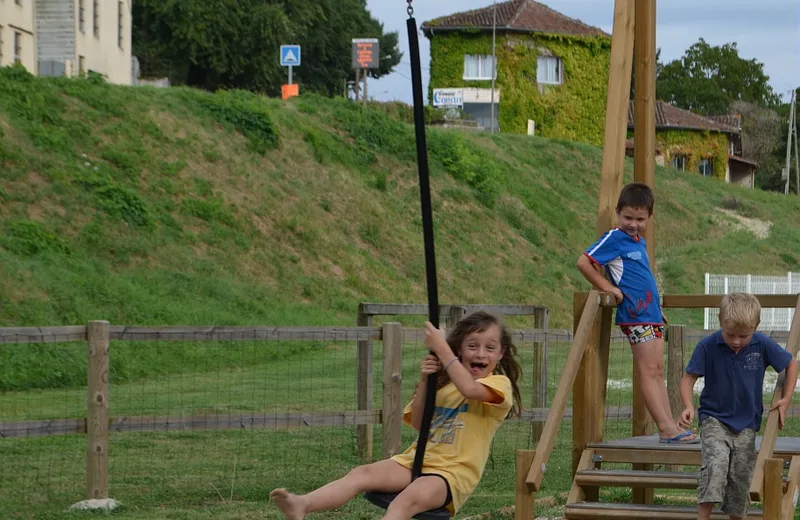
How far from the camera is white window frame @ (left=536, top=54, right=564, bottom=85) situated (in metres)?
57.9

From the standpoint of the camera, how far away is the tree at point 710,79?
94250mm

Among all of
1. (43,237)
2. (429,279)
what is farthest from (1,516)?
(43,237)

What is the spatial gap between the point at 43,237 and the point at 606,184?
754 inches

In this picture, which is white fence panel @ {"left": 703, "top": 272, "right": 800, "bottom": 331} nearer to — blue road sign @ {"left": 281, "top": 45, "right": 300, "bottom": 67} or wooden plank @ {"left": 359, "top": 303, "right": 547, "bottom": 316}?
blue road sign @ {"left": 281, "top": 45, "right": 300, "bottom": 67}

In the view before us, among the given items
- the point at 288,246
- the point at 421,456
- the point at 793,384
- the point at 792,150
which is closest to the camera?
the point at 421,456

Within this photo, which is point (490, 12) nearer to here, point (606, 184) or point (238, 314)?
point (238, 314)

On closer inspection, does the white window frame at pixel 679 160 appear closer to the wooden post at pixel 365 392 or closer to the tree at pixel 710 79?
the tree at pixel 710 79

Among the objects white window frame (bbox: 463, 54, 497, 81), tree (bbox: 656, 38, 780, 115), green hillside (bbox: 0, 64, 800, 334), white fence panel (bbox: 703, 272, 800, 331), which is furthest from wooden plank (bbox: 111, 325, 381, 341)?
tree (bbox: 656, 38, 780, 115)

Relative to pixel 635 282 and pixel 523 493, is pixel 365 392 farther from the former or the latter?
pixel 523 493

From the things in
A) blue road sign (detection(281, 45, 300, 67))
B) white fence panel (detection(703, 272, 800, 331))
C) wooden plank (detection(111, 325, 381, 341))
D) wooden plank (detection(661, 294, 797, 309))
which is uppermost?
blue road sign (detection(281, 45, 300, 67))

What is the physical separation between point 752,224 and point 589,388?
155 ft

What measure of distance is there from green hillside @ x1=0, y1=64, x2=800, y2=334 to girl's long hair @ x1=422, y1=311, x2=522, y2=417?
17.0 m

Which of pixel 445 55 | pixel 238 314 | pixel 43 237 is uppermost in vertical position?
pixel 445 55

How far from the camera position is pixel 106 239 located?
27562 millimetres
